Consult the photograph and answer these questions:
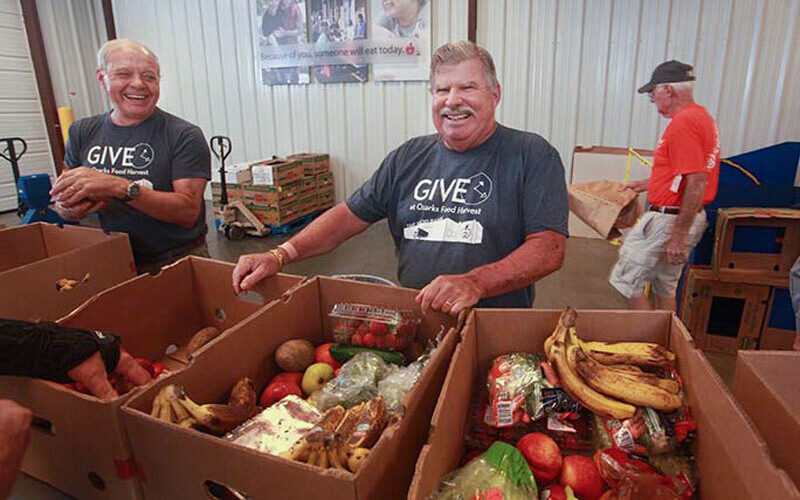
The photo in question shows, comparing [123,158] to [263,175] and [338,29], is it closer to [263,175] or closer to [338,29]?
[263,175]

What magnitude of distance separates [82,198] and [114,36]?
7024 millimetres

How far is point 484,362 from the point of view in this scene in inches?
47.3

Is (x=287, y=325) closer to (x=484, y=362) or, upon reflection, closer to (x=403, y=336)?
(x=403, y=336)

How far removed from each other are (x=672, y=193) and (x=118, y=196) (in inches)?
109

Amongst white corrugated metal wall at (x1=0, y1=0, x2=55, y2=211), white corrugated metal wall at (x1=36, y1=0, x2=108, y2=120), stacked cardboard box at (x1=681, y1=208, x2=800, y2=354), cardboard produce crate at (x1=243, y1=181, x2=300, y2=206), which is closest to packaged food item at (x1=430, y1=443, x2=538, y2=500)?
stacked cardboard box at (x1=681, y1=208, x2=800, y2=354)

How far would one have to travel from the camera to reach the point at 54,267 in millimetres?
1538

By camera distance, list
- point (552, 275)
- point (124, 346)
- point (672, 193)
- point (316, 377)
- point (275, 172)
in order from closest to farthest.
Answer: point (316, 377) < point (124, 346) < point (672, 193) < point (552, 275) < point (275, 172)

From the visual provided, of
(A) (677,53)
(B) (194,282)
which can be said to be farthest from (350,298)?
(A) (677,53)

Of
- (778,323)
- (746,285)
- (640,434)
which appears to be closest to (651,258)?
(746,285)

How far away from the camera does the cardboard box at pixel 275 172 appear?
5527 mm

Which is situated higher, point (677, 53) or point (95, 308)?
point (677, 53)

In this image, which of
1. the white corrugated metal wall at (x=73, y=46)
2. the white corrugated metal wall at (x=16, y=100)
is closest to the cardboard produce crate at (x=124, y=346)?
the white corrugated metal wall at (x=16, y=100)

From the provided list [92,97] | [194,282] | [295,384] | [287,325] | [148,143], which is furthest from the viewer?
[92,97]

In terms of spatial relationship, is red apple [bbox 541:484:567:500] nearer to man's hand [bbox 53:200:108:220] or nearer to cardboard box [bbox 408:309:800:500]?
cardboard box [bbox 408:309:800:500]
